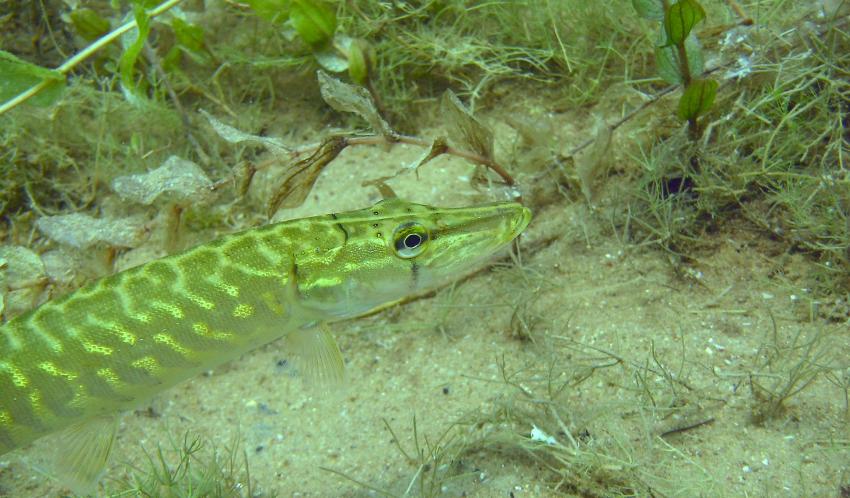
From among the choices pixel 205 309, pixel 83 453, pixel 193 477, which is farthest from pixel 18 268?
pixel 193 477

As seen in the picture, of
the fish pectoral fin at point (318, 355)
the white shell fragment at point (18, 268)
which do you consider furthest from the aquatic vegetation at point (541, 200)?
the fish pectoral fin at point (318, 355)

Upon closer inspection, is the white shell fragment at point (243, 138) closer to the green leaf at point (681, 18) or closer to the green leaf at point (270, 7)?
the green leaf at point (270, 7)

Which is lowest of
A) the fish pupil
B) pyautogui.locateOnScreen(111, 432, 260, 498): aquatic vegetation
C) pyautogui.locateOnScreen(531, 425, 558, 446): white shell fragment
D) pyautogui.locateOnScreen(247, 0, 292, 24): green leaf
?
pyautogui.locateOnScreen(111, 432, 260, 498): aquatic vegetation

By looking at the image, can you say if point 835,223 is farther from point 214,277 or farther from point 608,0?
point 214,277

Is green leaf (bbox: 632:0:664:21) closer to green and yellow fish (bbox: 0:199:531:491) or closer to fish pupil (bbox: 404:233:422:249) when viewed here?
green and yellow fish (bbox: 0:199:531:491)

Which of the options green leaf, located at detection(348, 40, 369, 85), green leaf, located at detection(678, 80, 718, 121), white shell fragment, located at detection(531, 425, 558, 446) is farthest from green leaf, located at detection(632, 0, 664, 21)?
white shell fragment, located at detection(531, 425, 558, 446)

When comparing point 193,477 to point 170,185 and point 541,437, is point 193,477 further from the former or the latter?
point 541,437
